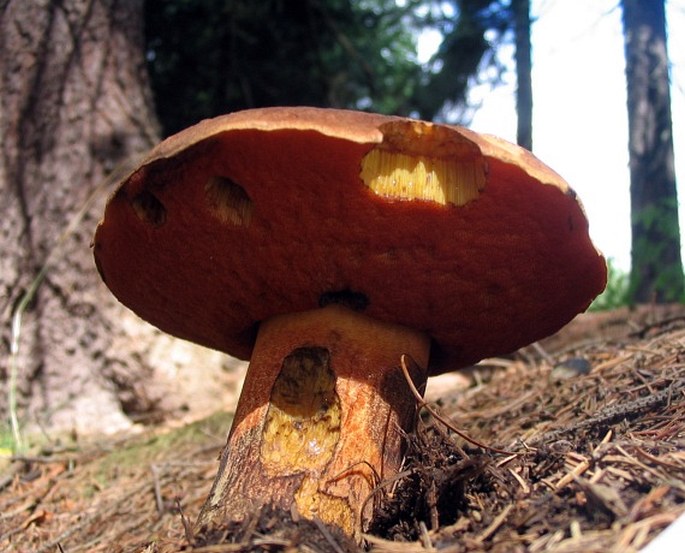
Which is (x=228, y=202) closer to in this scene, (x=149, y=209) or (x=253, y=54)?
(x=149, y=209)

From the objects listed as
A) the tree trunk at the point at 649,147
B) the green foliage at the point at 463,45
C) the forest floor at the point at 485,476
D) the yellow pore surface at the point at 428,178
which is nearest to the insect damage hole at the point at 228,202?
the yellow pore surface at the point at 428,178

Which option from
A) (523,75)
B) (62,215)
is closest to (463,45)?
(523,75)

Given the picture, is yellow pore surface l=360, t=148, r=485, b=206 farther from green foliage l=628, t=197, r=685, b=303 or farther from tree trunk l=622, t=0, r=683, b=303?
tree trunk l=622, t=0, r=683, b=303

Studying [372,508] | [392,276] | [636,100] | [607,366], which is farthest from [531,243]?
[636,100]

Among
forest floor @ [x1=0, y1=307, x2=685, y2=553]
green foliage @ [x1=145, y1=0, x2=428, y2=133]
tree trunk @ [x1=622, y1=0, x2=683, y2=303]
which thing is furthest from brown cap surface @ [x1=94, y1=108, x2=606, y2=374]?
green foliage @ [x1=145, y1=0, x2=428, y2=133]

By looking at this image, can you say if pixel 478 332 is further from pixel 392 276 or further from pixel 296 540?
pixel 296 540

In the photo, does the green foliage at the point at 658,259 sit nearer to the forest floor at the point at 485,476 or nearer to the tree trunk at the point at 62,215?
the forest floor at the point at 485,476

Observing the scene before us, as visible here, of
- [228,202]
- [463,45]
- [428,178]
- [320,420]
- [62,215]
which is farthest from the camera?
[463,45]
